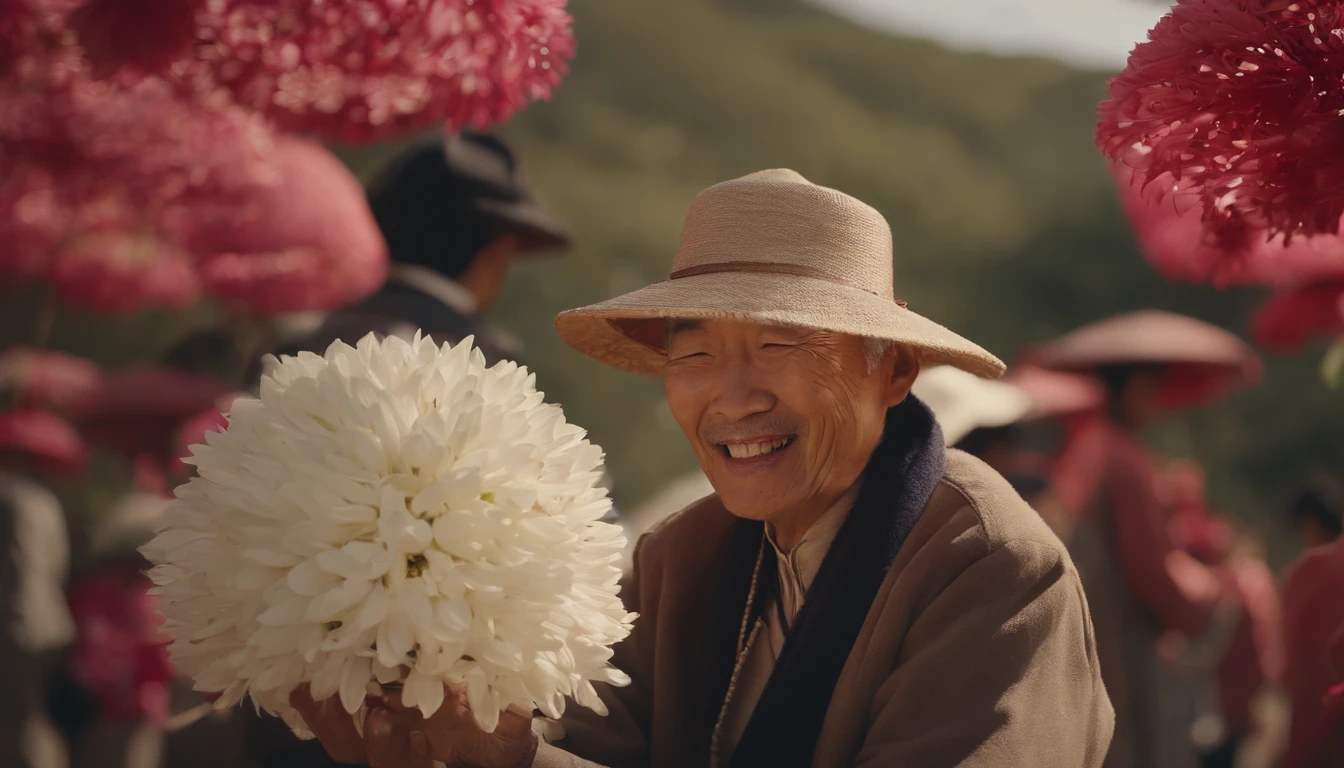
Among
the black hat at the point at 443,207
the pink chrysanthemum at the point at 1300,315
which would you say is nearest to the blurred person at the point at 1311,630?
the pink chrysanthemum at the point at 1300,315

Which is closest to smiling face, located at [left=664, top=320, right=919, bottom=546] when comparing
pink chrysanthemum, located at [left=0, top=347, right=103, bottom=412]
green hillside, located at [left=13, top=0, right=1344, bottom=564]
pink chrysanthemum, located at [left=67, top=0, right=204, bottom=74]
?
pink chrysanthemum, located at [left=67, top=0, right=204, bottom=74]

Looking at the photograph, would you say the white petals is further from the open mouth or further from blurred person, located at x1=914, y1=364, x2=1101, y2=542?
blurred person, located at x1=914, y1=364, x2=1101, y2=542

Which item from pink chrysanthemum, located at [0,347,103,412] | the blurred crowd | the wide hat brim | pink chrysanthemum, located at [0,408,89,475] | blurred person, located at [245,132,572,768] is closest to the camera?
the wide hat brim

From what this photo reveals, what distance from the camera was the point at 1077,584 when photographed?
218cm

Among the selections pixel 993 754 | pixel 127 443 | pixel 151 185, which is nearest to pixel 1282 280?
pixel 993 754

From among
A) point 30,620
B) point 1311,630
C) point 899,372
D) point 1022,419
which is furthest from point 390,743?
point 1022,419

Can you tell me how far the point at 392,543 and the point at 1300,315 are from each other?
3770mm

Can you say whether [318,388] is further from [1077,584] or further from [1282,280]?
[1282,280]

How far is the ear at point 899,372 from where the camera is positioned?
238 centimetres

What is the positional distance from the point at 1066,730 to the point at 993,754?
0.17 metres

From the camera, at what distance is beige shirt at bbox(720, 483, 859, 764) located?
7.79 feet

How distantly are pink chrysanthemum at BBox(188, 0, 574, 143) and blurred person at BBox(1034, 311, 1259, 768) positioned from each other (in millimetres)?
3417

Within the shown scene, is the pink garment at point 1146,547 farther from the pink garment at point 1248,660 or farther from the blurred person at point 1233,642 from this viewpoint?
the pink garment at point 1248,660

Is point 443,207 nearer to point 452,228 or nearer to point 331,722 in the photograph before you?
point 452,228
